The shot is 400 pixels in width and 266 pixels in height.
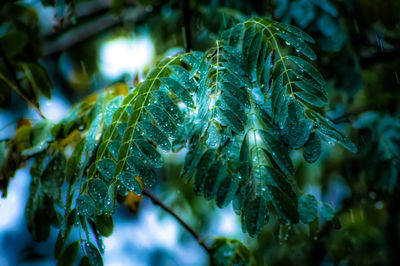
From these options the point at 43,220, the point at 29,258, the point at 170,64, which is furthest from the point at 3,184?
the point at 29,258

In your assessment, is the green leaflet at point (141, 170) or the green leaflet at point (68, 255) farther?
the green leaflet at point (68, 255)

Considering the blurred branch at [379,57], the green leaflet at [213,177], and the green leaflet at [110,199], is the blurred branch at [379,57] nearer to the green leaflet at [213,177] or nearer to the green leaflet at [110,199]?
the green leaflet at [213,177]

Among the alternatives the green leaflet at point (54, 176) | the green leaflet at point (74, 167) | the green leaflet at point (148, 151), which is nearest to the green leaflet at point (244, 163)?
the green leaflet at point (148, 151)

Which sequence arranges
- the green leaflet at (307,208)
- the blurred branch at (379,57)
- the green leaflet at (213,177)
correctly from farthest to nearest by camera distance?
the blurred branch at (379,57), the green leaflet at (307,208), the green leaflet at (213,177)

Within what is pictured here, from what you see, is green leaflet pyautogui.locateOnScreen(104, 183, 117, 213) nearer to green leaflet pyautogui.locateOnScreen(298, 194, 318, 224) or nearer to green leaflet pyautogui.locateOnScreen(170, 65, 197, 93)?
green leaflet pyautogui.locateOnScreen(170, 65, 197, 93)

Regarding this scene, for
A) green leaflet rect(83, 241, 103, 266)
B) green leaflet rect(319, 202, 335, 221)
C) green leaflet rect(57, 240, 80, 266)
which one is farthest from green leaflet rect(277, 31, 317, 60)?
green leaflet rect(57, 240, 80, 266)

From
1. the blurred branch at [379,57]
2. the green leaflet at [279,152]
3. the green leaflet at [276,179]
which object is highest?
the blurred branch at [379,57]

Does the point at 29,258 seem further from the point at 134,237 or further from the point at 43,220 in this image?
the point at 43,220
